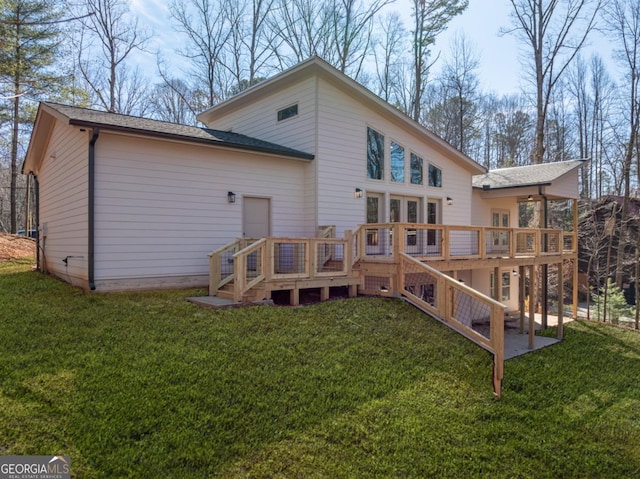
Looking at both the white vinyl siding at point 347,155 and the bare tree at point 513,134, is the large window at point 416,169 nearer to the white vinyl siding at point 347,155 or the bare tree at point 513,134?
the white vinyl siding at point 347,155

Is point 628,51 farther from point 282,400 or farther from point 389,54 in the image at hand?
point 282,400

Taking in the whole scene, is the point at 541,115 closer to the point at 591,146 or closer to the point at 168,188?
the point at 591,146

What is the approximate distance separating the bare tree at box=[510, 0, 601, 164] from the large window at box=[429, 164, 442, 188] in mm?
7963

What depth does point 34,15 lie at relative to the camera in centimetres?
1616

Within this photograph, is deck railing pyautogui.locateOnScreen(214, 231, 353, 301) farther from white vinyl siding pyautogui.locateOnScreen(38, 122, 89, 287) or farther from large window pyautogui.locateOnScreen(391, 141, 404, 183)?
large window pyautogui.locateOnScreen(391, 141, 404, 183)

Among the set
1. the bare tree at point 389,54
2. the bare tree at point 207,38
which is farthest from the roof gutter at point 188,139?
the bare tree at point 389,54

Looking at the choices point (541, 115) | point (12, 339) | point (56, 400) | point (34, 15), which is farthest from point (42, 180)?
point (541, 115)

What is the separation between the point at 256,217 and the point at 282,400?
19.4 feet

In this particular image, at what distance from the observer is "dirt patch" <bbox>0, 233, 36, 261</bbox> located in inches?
581

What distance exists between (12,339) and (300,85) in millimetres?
8204

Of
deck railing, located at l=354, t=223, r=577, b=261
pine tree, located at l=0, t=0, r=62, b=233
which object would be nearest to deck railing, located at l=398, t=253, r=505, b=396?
deck railing, located at l=354, t=223, r=577, b=261

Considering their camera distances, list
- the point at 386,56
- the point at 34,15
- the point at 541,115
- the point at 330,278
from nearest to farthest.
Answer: the point at 330,278 < the point at 34,15 < the point at 541,115 < the point at 386,56

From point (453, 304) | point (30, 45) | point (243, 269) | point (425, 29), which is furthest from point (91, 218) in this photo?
point (425, 29)

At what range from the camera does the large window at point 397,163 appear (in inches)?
459
